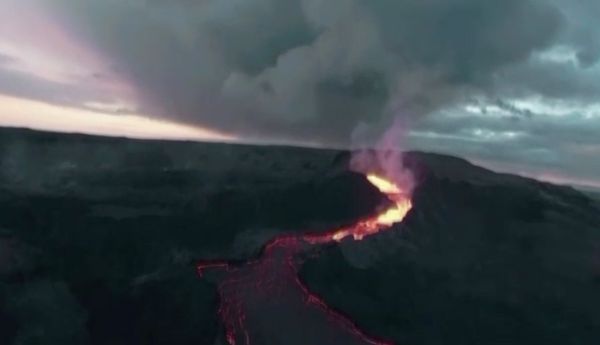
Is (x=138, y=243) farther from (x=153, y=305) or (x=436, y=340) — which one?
(x=436, y=340)

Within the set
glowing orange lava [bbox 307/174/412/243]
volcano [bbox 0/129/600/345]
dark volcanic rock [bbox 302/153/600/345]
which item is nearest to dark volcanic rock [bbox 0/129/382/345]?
volcano [bbox 0/129/600/345]

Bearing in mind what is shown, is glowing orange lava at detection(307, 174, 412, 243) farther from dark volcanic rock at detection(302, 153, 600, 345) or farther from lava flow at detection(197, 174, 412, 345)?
dark volcanic rock at detection(302, 153, 600, 345)

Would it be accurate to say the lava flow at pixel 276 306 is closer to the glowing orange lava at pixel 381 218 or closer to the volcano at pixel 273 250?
the volcano at pixel 273 250

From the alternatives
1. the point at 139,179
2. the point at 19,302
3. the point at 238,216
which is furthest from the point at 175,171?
the point at 19,302

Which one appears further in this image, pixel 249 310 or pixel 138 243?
pixel 138 243

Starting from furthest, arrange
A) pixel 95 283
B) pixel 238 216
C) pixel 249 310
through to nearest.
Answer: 1. pixel 238 216
2. pixel 95 283
3. pixel 249 310

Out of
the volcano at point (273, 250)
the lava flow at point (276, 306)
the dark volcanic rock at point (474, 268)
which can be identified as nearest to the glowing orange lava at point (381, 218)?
the volcano at point (273, 250)
